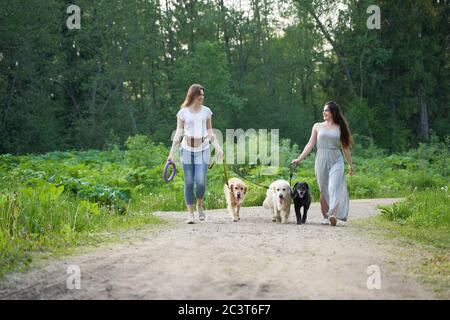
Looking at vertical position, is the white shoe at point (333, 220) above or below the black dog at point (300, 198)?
below

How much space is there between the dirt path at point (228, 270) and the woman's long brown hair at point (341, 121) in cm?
257

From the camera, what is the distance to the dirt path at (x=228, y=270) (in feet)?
17.9

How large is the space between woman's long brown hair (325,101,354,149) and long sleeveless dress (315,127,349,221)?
12cm

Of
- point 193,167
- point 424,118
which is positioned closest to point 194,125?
point 193,167

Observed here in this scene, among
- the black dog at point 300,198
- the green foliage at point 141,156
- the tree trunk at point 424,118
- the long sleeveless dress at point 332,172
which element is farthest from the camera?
Result: the tree trunk at point 424,118

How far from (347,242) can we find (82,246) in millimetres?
3356

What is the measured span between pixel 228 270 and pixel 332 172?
16.2 ft

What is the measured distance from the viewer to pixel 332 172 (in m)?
10.6

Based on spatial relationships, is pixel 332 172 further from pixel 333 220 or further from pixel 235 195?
pixel 235 195

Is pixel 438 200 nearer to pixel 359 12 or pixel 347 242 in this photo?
pixel 347 242

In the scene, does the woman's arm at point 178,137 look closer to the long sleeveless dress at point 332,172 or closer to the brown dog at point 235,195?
the brown dog at point 235,195

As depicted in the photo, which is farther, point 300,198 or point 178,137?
point 300,198

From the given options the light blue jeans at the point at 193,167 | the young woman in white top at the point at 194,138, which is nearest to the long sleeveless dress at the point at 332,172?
the young woman in white top at the point at 194,138
